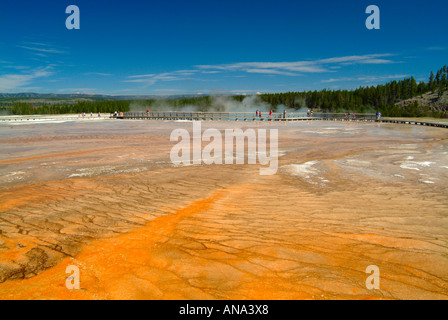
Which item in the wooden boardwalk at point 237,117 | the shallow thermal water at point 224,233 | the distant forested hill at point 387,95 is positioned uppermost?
the distant forested hill at point 387,95

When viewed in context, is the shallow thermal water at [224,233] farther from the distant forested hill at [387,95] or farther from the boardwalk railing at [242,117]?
the distant forested hill at [387,95]

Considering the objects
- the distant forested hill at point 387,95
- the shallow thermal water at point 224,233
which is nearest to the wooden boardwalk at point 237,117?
the shallow thermal water at point 224,233

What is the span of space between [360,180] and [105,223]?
711 centimetres

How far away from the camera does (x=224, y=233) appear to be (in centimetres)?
519

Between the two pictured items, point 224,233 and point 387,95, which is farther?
point 387,95

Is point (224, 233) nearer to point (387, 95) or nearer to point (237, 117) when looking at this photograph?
point (237, 117)

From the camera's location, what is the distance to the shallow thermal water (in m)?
3.71

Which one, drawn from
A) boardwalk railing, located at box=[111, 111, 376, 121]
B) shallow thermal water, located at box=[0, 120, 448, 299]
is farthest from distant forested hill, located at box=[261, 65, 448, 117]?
shallow thermal water, located at box=[0, 120, 448, 299]

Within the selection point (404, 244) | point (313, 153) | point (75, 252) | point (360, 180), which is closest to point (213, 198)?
point (75, 252)

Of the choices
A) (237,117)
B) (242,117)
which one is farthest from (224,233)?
(242,117)

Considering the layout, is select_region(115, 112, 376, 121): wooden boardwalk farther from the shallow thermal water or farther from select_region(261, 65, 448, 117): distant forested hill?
select_region(261, 65, 448, 117): distant forested hill

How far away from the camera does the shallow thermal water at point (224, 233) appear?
371cm

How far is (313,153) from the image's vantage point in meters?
14.0

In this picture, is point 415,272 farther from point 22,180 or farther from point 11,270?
point 22,180
